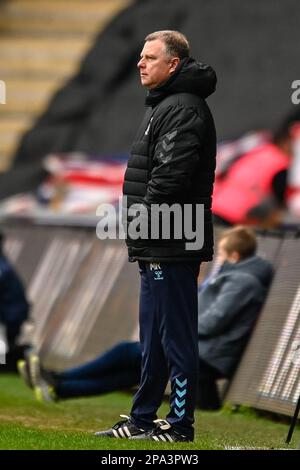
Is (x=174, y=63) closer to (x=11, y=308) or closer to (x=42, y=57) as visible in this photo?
(x=11, y=308)

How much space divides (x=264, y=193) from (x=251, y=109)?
441cm

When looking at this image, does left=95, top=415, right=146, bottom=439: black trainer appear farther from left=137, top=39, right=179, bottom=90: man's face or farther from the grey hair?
the grey hair

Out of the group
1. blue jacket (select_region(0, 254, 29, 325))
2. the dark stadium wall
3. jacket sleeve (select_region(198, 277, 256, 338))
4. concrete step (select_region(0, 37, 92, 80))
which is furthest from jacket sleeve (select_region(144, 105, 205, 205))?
concrete step (select_region(0, 37, 92, 80))

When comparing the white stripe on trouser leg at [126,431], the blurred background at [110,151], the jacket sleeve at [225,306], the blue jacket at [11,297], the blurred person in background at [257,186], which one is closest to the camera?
the white stripe on trouser leg at [126,431]

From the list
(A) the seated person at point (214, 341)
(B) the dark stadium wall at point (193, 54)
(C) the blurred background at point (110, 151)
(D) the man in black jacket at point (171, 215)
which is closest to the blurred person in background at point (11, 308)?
(C) the blurred background at point (110, 151)

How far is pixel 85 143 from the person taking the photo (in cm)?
2403

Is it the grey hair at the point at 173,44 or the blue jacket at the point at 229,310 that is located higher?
the grey hair at the point at 173,44

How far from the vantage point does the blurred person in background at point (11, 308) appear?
1467 centimetres

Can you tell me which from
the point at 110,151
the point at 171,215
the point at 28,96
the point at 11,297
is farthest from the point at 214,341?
the point at 28,96

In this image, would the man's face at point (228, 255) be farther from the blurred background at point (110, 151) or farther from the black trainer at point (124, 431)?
the black trainer at point (124, 431)

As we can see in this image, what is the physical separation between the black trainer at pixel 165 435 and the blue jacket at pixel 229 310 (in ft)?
10.0

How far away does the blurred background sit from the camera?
1249 cm

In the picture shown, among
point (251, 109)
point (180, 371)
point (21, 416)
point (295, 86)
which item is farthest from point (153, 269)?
point (251, 109)
